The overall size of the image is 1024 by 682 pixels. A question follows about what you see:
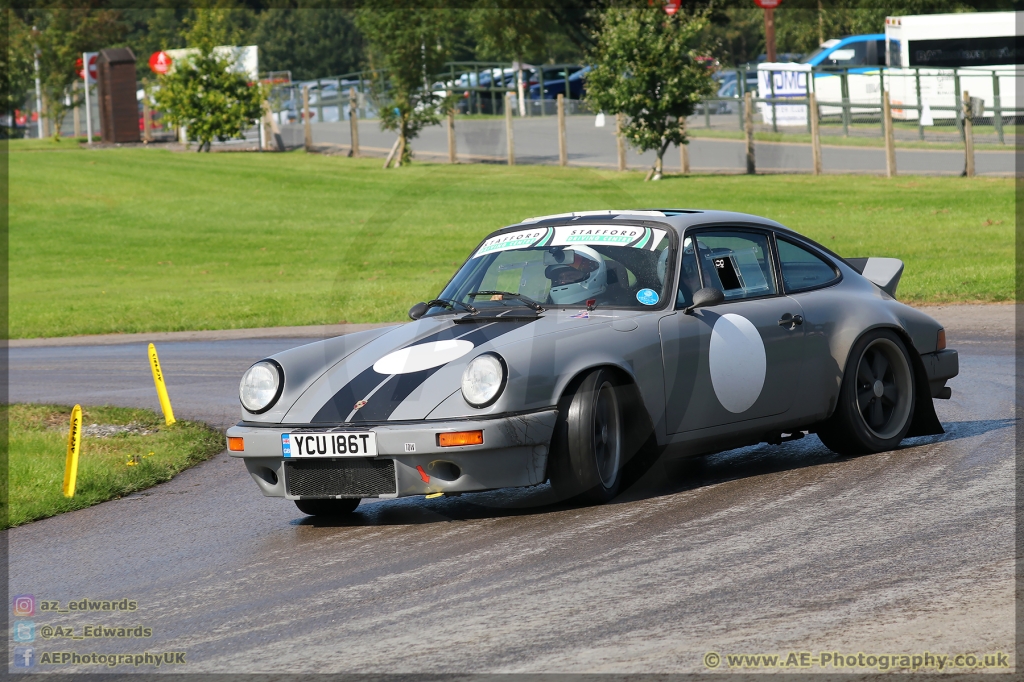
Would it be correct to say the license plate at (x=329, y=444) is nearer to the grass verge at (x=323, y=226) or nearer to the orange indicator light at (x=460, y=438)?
the orange indicator light at (x=460, y=438)

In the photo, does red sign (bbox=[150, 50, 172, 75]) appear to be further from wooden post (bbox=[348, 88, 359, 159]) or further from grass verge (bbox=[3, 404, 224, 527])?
grass verge (bbox=[3, 404, 224, 527])

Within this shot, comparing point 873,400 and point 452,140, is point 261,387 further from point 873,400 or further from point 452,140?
point 452,140

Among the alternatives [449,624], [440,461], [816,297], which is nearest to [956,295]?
[816,297]

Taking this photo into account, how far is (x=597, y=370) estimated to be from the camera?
6.41 meters

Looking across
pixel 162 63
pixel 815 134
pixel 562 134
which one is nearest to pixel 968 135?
pixel 815 134

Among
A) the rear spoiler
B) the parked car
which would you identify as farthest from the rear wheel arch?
the parked car

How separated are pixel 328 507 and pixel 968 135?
82.9 ft

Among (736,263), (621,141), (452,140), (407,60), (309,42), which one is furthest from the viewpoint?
(309,42)

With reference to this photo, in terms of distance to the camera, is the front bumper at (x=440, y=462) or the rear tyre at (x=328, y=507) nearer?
the front bumper at (x=440, y=462)

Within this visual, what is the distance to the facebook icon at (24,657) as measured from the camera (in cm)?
461

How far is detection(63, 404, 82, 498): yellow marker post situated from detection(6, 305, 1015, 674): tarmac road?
11.0 inches

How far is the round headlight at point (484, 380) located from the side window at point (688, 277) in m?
1.30

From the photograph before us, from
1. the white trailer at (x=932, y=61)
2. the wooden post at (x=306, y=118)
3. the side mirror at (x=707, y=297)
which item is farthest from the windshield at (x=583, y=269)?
the wooden post at (x=306, y=118)

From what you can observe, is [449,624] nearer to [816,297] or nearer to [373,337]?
[373,337]
